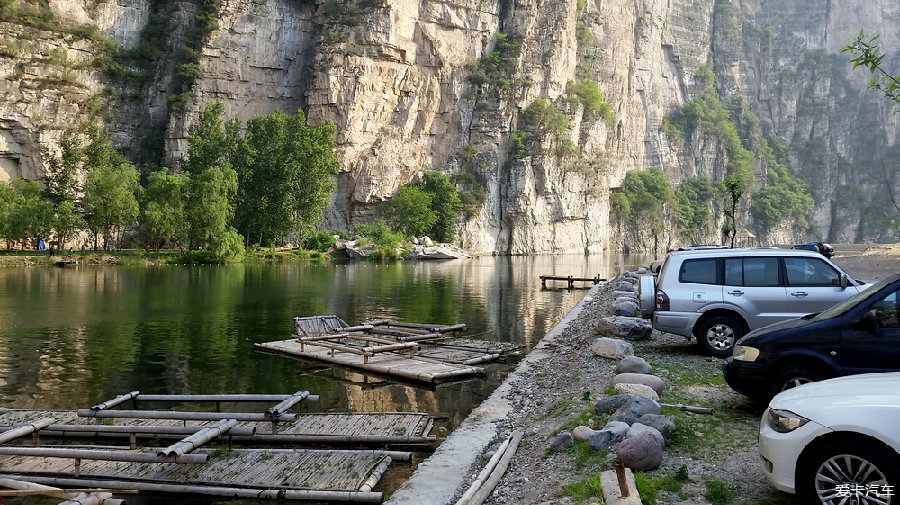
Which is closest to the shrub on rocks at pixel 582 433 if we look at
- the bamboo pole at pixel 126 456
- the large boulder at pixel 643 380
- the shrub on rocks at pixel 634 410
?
the shrub on rocks at pixel 634 410

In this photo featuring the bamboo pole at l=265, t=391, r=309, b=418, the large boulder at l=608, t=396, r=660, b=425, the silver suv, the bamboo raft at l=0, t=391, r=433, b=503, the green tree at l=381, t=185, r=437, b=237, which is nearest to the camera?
the bamboo raft at l=0, t=391, r=433, b=503

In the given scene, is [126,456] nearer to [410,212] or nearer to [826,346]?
[826,346]

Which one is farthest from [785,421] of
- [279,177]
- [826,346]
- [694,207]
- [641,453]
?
[694,207]

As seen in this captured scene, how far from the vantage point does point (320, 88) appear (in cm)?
9006

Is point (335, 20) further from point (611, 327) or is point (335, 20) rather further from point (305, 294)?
point (611, 327)

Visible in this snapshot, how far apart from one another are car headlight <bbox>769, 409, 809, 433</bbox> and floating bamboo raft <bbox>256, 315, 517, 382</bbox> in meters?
9.88

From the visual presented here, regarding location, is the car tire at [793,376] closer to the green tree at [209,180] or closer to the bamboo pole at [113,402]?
the bamboo pole at [113,402]

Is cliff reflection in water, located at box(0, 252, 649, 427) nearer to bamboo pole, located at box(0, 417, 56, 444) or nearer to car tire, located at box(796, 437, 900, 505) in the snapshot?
bamboo pole, located at box(0, 417, 56, 444)

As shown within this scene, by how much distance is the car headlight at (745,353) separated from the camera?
30.8 ft

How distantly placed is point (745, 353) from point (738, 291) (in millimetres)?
5331

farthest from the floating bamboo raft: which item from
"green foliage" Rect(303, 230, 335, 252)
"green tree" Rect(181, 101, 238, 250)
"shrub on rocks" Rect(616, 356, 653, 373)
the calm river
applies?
"green foliage" Rect(303, 230, 335, 252)

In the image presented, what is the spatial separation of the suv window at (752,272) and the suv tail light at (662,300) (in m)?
1.32

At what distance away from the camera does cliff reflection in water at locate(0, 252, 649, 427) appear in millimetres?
15070

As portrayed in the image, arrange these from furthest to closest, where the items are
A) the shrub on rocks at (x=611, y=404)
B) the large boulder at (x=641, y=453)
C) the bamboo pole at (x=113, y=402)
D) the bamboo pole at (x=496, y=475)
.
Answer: the bamboo pole at (x=113, y=402) < the shrub on rocks at (x=611, y=404) < the large boulder at (x=641, y=453) < the bamboo pole at (x=496, y=475)
